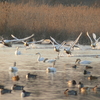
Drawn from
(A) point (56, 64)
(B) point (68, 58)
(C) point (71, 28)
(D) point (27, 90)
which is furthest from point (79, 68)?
(C) point (71, 28)

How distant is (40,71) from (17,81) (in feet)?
7.67

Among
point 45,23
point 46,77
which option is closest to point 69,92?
point 46,77

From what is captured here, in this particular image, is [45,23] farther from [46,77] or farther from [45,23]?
[46,77]

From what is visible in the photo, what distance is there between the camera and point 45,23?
82.9ft

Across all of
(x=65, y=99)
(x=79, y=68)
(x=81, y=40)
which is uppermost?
(x=81, y=40)

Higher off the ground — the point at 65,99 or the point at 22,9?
the point at 22,9

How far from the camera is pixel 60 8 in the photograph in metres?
27.3

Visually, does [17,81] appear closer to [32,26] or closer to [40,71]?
[40,71]

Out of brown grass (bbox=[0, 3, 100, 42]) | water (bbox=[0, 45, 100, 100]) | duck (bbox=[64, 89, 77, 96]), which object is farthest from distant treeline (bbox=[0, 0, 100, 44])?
duck (bbox=[64, 89, 77, 96])

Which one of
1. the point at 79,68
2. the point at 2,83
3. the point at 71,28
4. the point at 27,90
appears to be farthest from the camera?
the point at 71,28

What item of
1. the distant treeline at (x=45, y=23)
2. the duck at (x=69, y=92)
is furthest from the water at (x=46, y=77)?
the distant treeline at (x=45, y=23)

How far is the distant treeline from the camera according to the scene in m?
25.0

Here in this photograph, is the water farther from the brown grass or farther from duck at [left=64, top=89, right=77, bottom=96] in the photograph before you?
the brown grass

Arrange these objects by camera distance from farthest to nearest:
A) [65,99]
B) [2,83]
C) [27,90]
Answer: [2,83] → [27,90] → [65,99]
